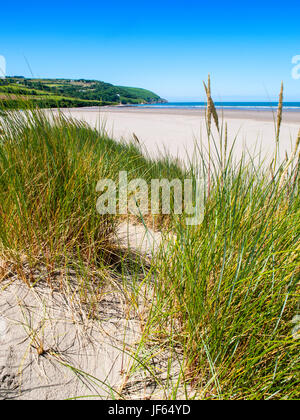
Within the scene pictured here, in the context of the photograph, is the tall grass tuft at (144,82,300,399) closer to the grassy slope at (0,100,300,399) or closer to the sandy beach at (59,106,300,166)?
the grassy slope at (0,100,300,399)

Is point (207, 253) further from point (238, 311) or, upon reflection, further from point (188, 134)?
point (188, 134)

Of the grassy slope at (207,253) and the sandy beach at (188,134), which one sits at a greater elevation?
the sandy beach at (188,134)

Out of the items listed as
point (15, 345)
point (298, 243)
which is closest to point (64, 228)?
point (15, 345)

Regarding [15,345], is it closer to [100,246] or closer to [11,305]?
[11,305]

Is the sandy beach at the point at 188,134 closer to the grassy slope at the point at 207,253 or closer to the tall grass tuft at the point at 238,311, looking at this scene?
the grassy slope at the point at 207,253

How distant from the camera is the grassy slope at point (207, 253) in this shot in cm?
86

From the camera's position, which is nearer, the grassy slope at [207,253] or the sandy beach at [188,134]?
the grassy slope at [207,253]

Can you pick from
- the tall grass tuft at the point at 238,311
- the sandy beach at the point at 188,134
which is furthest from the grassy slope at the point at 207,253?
the sandy beach at the point at 188,134

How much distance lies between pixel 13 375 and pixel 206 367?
0.67m

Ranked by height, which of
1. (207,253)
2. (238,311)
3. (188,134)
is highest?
(188,134)

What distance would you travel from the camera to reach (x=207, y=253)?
3.30 feet

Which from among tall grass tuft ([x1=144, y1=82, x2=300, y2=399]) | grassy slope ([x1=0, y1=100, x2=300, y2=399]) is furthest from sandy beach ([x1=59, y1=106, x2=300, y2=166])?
tall grass tuft ([x1=144, y1=82, x2=300, y2=399])

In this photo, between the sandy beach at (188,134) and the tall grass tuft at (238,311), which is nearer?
the tall grass tuft at (238,311)

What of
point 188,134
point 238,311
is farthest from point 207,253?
point 188,134
